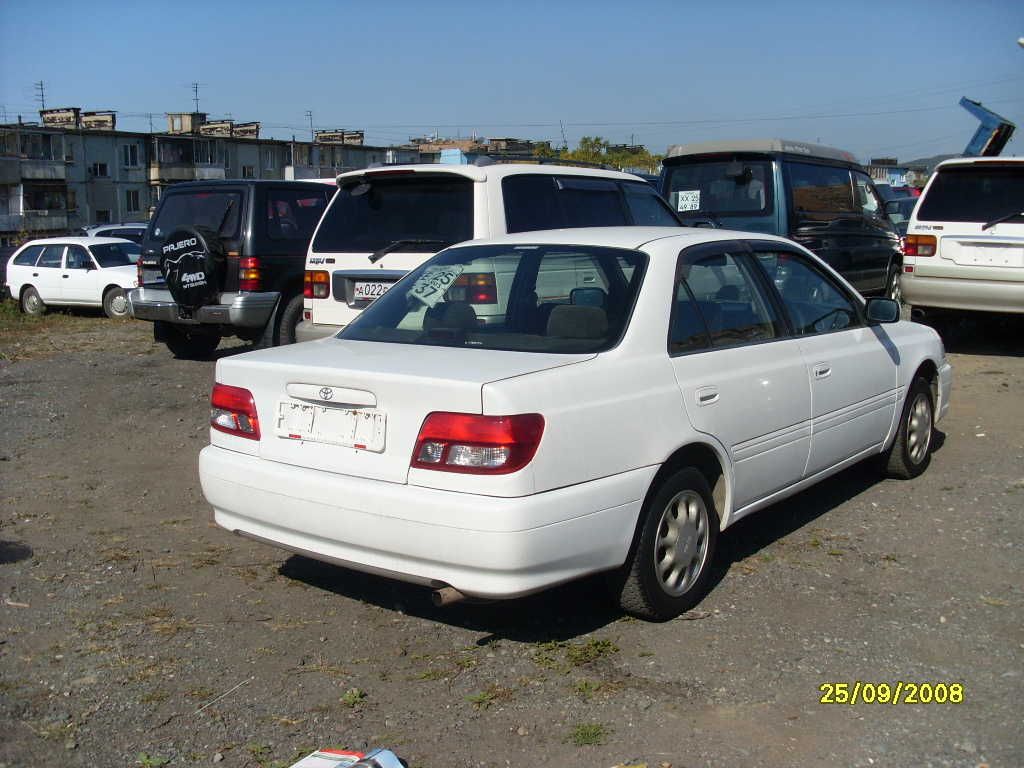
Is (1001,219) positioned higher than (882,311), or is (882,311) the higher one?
(1001,219)

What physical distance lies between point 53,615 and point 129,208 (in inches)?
3115

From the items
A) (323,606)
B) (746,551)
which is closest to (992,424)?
(746,551)

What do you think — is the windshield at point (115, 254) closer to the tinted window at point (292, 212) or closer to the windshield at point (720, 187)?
the tinted window at point (292, 212)

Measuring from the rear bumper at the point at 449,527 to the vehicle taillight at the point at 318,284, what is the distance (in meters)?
3.80

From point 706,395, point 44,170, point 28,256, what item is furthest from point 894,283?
point 44,170

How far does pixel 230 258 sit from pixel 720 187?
4.94 metres

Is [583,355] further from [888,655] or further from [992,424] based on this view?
[992,424]

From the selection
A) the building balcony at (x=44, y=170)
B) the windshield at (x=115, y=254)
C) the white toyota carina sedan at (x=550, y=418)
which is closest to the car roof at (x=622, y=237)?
the white toyota carina sedan at (x=550, y=418)

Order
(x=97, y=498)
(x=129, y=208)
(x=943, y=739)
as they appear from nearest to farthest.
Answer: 1. (x=943, y=739)
2. (x=97, y=498)
3. (x=129, y=208)

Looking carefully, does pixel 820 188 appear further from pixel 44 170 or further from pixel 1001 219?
pixel 44 170

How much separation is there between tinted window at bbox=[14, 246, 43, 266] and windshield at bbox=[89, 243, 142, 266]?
4.22ft

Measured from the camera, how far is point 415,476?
12.5 feet
